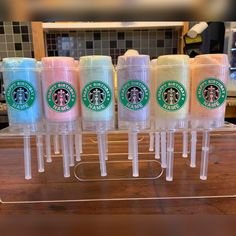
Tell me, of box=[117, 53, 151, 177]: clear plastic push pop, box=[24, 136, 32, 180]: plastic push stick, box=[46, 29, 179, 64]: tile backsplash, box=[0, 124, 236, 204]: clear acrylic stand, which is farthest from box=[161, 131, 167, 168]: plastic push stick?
box=[46, 29, 179, 64]: tile backsplash

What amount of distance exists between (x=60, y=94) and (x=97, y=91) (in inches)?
3.4

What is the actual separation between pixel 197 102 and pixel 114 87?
21cm

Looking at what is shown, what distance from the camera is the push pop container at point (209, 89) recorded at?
0.56 m

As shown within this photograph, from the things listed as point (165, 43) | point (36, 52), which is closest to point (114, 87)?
point (36, 52)

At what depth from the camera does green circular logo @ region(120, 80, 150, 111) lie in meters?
0.56

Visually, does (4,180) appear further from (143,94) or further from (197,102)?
(197,102)

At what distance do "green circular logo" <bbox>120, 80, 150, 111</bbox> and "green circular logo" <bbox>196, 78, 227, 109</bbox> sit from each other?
5.1 inches

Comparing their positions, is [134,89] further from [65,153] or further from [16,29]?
[16,29]

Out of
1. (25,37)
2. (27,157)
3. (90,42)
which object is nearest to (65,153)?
(27,157)

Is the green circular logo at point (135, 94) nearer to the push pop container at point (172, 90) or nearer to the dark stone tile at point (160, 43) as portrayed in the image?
the push pop container at point (172, 90)

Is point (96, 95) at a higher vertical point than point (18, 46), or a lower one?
lower

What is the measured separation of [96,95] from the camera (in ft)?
1.82

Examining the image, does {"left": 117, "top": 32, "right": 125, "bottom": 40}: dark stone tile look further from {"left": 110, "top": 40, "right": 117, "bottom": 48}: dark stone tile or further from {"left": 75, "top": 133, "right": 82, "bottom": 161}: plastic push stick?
{"left": 75, "top": 133, "right": 82, "bottom": 161}: plastic push stick

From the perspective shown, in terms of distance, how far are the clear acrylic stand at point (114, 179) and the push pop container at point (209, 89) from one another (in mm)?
49
